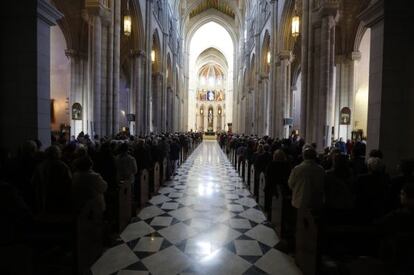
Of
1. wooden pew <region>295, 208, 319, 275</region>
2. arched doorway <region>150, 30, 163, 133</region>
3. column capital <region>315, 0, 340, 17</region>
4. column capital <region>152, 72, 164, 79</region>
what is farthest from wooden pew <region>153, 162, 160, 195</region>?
column capital <region>152, 72, 164, 79</region>

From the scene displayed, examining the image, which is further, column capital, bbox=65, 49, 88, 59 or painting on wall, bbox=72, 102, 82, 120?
column capital, bbox=65, 49, 88, 59

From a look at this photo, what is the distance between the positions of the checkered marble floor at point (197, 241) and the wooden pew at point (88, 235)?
0.26 meters

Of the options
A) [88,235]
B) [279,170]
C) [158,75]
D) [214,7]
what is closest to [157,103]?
[158,75]

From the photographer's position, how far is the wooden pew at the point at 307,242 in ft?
13.1

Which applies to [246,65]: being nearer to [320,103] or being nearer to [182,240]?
[320,103]

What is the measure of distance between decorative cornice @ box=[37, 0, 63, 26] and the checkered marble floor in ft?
15.4

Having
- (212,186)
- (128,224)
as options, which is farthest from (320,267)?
(212,186)

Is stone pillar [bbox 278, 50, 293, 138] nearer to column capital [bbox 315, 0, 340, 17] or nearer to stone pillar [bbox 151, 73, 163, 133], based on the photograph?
column capital [bbox 315, 0, 340, 17]

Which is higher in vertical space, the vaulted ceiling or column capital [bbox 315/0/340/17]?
the vaulted ceiling

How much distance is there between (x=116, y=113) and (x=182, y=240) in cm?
921

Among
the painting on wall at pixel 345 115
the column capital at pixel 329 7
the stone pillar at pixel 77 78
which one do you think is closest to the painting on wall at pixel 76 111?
the stone pillar at pixel 77 78

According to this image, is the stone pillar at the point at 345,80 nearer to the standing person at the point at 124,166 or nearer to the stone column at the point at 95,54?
the stone column at the point at 95,54

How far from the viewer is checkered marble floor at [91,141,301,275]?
186 inches

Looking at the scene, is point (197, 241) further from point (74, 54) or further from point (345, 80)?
point (74, 54)
